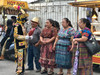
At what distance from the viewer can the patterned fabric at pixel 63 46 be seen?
5.39 m

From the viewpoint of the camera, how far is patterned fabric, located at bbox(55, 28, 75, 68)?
539cm

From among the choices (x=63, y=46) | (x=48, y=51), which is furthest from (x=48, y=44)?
(x=63, y=46)

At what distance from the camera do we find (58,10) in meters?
12.6

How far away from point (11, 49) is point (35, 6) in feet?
20.7

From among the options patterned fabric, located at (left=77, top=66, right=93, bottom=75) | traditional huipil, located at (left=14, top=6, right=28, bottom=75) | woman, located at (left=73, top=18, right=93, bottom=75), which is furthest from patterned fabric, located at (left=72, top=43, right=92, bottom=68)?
traditional huipil, located at (left=14, top=6, right=28, bottom=75)

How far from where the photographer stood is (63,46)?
5488 millimetres

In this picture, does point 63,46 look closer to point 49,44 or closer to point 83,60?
point 49,44

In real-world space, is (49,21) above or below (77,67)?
above

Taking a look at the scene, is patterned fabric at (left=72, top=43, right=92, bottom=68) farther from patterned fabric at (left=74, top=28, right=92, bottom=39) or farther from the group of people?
the group of people

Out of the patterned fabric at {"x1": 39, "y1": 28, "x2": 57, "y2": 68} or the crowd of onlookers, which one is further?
the patterned fabric at {"x1": 39, "y1": 28, "x2": 57, "y2": 68}

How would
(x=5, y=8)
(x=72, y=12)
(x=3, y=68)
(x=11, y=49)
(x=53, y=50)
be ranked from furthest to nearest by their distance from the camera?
(x=72, y=12) → (x=5, y=8) → (x=11, y=49) → (x=3, y=68) → (x=53, y=50)

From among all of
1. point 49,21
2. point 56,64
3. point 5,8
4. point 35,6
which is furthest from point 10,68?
point 35,6

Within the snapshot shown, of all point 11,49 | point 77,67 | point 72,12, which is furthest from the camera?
point 72,12

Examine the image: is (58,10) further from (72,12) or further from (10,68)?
(10,68)
